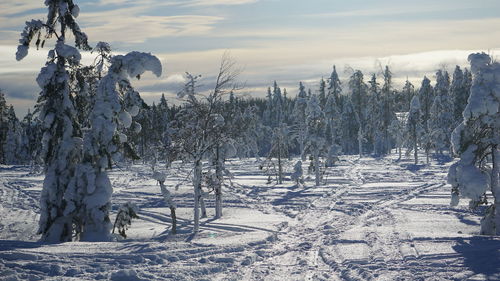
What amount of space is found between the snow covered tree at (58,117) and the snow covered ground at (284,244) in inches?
69.8

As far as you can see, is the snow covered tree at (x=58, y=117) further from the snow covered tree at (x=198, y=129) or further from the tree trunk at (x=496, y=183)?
the tree trunk at (x=496, y=183)

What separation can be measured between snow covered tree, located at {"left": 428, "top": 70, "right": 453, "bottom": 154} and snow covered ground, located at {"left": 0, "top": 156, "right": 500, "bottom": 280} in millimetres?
34699

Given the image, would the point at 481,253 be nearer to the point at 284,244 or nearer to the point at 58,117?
the point at 284,244

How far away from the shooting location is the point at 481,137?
19.8 meters

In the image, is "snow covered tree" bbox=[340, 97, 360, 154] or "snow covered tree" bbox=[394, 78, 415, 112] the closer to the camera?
"snow covered tree" bbox=[394, 78, 415, 112]

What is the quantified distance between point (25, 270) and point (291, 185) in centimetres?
3865

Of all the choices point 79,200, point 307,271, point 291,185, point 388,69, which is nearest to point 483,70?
point 307,271

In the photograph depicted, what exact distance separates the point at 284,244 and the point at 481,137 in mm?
9349

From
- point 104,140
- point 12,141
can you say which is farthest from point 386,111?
point 104,140

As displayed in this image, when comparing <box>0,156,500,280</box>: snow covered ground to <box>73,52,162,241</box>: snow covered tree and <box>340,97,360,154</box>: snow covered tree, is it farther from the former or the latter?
<box>340,97,360,154</box>: snow covered tree

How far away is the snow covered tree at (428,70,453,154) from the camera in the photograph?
7221 centimetres

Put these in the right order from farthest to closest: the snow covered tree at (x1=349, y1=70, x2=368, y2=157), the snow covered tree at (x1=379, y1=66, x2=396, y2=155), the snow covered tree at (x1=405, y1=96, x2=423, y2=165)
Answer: the snow covered tree at (x1=349, y1=70, x2=368, y2=157) < the snow covered tree at (x1=379, y1=66, x2=396, y2=155) < the snow covered tree at (x1=405, y1=96, x2=423, y2=165)

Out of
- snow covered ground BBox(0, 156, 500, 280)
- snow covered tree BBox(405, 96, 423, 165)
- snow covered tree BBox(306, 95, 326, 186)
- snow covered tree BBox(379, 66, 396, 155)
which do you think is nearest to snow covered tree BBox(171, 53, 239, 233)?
snow covered ground BBox(0, 156, 500, 280)

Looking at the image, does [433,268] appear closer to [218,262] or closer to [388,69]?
[218,262]
